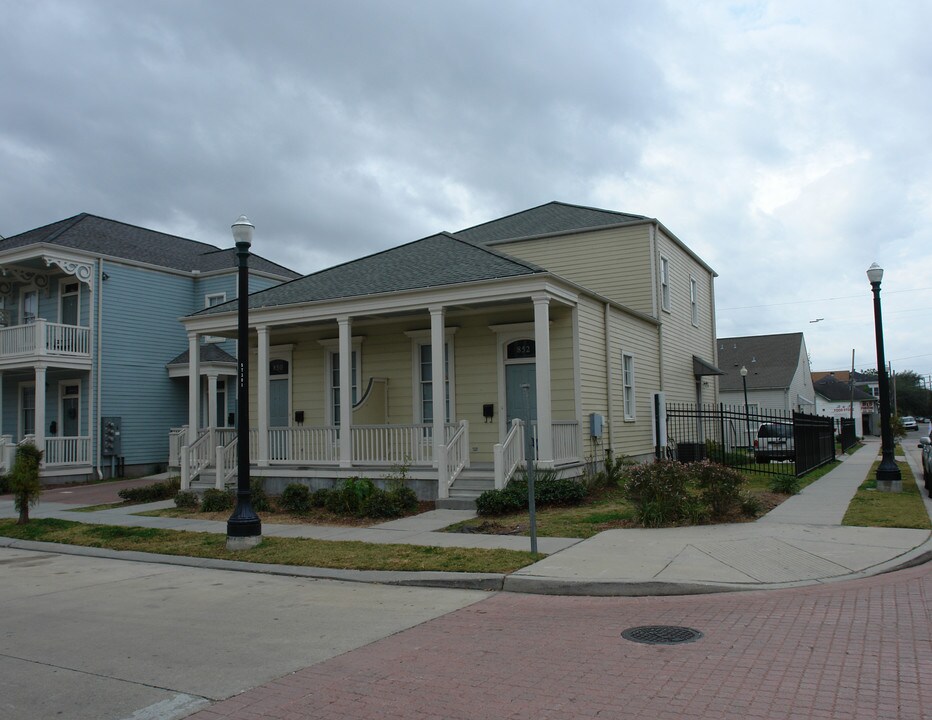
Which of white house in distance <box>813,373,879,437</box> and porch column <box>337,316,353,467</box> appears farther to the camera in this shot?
white house in distance <box>813,373,879,437</box>

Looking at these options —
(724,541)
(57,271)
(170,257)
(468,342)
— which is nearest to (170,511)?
(468,342)

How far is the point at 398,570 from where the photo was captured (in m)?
9.10

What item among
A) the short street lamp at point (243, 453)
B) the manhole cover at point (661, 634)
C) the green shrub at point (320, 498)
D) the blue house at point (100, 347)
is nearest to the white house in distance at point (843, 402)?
the blue house at point (100, 347)

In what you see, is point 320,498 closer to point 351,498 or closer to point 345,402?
point 351,498

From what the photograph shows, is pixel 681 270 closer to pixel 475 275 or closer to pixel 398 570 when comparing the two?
pixel 475 275

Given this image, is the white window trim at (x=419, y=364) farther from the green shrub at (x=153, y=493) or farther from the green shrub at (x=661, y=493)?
the green shrub at (x=661, y=493)

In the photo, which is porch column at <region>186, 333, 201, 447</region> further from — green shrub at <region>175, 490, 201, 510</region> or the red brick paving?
the red brick paving

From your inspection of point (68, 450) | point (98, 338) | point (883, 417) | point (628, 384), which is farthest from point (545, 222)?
point (68, 450)

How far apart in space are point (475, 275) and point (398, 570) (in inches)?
286

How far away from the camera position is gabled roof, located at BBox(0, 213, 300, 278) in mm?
25984

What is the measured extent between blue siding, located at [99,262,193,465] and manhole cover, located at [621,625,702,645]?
22747 millimetres

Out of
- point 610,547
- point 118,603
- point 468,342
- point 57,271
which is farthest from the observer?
point 57,271

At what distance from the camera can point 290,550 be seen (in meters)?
10.7

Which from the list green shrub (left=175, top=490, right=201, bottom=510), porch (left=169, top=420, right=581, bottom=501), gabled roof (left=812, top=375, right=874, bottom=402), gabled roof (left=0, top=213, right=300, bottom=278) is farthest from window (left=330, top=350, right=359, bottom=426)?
gabled roof (left=812, top=375, right=874, bottom=402)
